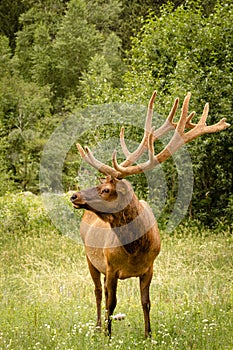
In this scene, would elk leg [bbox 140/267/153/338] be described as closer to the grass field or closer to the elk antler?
the grass field

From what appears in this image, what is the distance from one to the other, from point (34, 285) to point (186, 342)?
13.2 feet

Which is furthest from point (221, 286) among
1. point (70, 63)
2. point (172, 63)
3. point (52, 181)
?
point (70, 63)

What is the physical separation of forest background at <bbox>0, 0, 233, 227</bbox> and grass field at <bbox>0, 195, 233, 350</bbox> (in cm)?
207

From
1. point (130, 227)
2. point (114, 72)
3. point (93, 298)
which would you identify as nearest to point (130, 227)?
point (130, 227)

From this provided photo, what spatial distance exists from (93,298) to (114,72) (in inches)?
1065

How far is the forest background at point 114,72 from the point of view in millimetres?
13625

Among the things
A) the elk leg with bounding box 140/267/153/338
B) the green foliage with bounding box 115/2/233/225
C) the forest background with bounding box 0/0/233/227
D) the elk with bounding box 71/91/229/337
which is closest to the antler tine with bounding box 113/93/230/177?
the elk with bounding box 71/91/229/337

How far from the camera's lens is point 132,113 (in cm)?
1363

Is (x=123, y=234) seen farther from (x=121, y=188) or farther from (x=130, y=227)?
(x=121, y=188)

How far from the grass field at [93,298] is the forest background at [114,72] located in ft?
6.78

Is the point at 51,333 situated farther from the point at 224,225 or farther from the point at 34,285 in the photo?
the point at 224,225

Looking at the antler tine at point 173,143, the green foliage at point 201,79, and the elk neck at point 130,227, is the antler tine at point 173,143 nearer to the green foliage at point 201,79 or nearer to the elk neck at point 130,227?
the elk neck at point 130,227

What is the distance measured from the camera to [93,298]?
798 centimetres

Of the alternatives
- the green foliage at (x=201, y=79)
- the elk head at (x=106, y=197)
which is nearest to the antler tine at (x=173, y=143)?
the elk head at (x=106, y=197)
